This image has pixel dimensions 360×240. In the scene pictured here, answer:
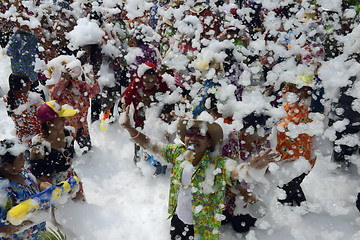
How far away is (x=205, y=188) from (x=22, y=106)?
233 cm

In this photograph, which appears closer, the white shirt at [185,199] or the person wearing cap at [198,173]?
the person wearing cap at [198,173]

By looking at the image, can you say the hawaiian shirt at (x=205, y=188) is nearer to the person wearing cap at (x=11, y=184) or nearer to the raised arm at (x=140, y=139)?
the raised arm at (x=140, y=139)

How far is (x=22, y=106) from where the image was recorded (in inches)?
129

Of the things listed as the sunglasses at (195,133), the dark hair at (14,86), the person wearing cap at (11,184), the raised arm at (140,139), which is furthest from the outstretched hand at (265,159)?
the dark hair at (14,86)

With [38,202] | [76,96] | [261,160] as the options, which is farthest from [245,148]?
[76,96]

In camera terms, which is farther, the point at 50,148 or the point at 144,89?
the point at 144,89

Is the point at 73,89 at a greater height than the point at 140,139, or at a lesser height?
lesser

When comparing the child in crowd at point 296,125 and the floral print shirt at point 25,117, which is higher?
the child in crowd at point 296,125

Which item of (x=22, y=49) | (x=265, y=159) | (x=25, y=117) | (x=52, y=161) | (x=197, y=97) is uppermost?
(x=265, y=159)

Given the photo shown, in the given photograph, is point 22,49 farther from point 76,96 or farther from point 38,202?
point 38,202

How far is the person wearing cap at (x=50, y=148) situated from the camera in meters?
2.74

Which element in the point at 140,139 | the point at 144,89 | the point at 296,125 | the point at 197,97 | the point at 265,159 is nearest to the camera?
the point at 265,159

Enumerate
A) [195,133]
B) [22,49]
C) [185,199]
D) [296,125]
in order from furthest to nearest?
[22,49] → [296,125] → [185,199] → [195,133]

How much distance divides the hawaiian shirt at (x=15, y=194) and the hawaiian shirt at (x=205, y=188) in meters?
1.08
